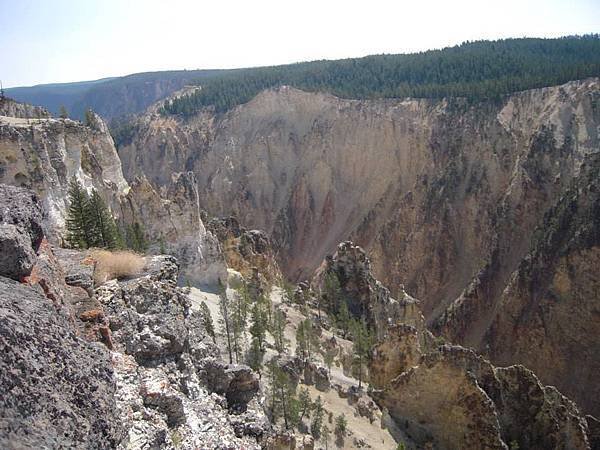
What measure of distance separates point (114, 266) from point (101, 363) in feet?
23.9

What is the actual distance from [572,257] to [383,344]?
2000 centimetres

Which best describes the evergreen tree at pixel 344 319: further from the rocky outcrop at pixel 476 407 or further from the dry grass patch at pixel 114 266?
the dry grass patch at pixel 114 266

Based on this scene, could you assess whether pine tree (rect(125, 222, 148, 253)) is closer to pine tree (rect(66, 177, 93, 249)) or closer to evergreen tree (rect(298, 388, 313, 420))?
pine tree (rect(66, 177, 93, 249))

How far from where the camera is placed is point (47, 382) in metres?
7.65

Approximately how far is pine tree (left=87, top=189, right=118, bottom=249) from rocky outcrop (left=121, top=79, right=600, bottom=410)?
33061 mm

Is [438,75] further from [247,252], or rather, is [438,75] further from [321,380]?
[321,380]

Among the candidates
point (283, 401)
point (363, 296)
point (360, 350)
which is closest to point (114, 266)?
point (283, 401)

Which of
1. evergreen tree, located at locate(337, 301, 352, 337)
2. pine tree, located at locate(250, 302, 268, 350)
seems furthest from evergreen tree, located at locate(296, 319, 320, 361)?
evergreen tree, located at locate(337, 301, 352, 337)

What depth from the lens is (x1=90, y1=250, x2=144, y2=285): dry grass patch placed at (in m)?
15.4

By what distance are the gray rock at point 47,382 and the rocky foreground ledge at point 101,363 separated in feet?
0.06

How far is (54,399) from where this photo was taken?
24.9 ft

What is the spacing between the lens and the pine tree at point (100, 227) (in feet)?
88.9

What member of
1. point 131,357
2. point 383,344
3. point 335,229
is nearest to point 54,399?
point 131,357

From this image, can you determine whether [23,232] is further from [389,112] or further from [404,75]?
[404,75]
